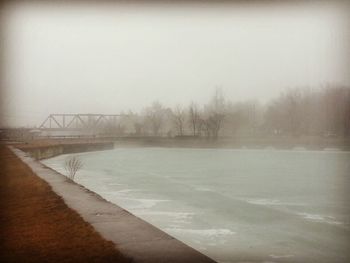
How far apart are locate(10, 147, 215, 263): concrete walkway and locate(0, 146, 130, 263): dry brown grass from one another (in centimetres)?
10

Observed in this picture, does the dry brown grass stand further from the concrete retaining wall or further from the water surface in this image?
the concrete retaining wall

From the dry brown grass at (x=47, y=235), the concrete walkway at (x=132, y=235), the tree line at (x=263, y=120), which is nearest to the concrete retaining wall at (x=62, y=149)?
the tree line at (x=263, y=120)

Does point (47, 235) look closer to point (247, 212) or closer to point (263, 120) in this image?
point (247, 212)

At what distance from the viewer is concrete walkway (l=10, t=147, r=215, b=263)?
9.51 feet

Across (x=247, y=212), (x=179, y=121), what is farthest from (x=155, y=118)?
(x=247, y=212)

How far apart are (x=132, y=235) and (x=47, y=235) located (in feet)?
2.46

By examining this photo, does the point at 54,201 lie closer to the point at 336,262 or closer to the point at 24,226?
the point at 24,226

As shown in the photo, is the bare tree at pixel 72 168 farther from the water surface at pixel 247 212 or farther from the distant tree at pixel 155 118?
the distant tree at pixel 155 118

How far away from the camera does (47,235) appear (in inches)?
141

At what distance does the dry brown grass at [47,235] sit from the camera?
9.77 ft

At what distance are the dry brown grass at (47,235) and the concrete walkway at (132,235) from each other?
0.10 meters

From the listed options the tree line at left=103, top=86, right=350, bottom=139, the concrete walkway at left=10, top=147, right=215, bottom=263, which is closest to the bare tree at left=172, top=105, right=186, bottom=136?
the tree line at left=103, top=86, right=350, bottom=139

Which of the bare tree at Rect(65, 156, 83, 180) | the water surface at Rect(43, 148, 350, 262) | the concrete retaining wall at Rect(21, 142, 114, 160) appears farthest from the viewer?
the concrete retaining wall at Rect(21, 142, 114, 160)

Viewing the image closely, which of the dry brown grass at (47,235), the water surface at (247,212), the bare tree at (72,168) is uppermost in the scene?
the dry brown grass at (47,235)
